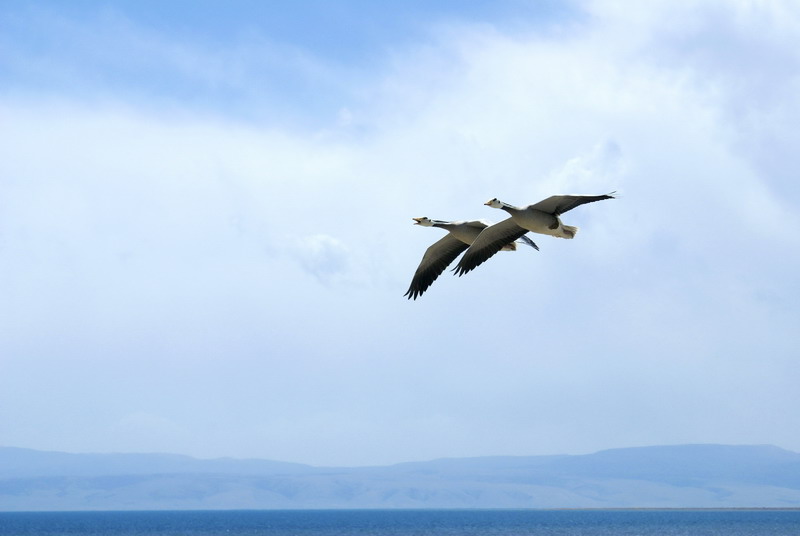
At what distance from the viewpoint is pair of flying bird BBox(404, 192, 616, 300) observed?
82.2 ft

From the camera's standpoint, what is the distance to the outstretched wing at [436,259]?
3028 centimetres

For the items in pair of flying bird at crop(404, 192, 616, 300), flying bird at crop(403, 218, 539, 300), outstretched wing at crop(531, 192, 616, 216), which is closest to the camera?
outstretched wing at crop(531, 192, 616, 216)

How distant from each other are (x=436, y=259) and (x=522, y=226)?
17.8ft

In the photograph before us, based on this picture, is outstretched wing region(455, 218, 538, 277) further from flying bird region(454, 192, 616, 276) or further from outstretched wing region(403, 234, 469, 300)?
outstretched wing region(403, 234, 469, 300)

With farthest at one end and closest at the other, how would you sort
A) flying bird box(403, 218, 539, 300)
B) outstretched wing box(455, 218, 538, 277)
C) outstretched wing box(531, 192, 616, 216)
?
flying bird box(403, 218, 539, 300) < outstretched wing box(455, 218, 538, 277) < outstretched wing box(531, 192, 616, 216)

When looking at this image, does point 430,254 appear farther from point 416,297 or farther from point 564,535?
point 564,535

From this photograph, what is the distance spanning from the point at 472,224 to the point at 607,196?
7.32 meters

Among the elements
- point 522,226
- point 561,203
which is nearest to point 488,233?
point 522,226

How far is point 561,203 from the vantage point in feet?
81.0

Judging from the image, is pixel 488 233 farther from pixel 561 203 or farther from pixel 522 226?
pixel 561 203

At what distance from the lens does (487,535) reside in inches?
6112

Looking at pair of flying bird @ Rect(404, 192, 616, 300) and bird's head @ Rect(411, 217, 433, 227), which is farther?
bird's head @ Rect(411, 217, 433, 227)

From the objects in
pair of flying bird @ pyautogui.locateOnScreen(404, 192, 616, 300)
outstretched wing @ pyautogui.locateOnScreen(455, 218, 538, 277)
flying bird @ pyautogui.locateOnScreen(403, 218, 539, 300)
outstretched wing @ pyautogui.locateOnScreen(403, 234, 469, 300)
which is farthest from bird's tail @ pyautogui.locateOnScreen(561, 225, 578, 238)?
outstretched wing @ pyautogui.locateOnScreen(403, 234, 469, 300)

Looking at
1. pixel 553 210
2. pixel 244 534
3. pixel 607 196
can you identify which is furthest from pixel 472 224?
pixel 244 534
